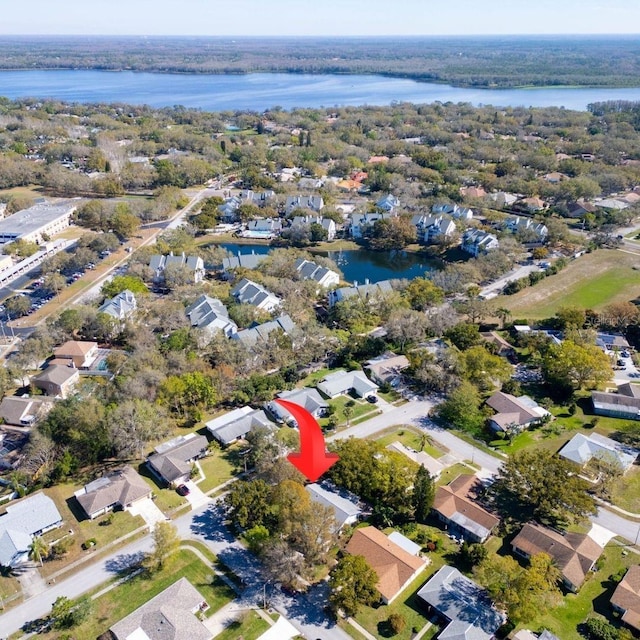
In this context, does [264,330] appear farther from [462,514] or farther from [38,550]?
[38,550]

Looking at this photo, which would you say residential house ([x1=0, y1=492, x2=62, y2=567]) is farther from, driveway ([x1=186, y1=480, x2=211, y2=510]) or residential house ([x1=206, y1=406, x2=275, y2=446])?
residential house ([x1=206, y1=406, x2=275, y2=446])

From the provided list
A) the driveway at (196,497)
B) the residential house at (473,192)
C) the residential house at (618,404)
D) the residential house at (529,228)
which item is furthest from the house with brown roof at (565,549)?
the residential house at (473,192)

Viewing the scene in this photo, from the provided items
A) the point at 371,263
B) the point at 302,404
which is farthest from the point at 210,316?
the point at 371,263

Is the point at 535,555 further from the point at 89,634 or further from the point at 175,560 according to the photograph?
the point at 89,634

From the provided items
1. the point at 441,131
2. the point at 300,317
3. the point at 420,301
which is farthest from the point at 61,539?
the point at 441,131

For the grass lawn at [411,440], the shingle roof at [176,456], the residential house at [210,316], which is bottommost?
the grass lawn at [411,440]

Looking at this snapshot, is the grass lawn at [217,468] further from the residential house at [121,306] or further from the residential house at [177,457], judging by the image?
the residential house at [121,306]

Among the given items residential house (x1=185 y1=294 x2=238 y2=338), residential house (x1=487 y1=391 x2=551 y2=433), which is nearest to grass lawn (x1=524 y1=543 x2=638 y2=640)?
residential house (x1=487 y1=391 x2=551 y2=433)
